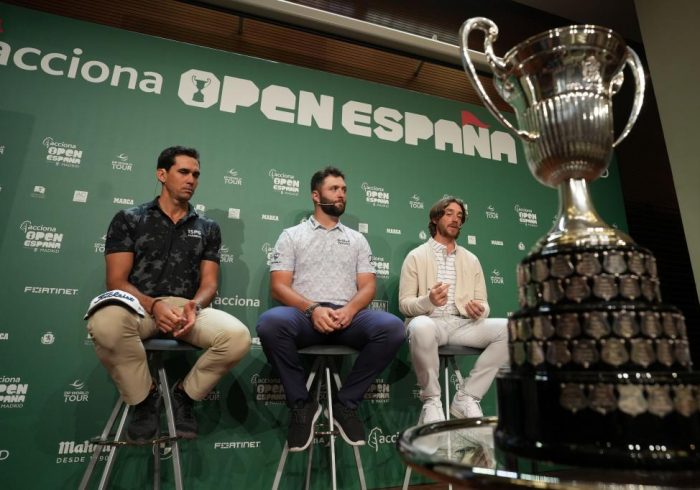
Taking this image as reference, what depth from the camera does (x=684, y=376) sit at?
52 centimetres

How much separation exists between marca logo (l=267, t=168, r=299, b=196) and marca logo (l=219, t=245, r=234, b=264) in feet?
1.73

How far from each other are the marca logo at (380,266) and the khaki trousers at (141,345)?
1.25 metres

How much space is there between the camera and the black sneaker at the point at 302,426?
1733 mm

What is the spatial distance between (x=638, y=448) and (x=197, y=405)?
2271mm

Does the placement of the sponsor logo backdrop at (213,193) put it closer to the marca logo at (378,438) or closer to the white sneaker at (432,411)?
the marca logo at (378,438)

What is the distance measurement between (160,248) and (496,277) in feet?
7.66

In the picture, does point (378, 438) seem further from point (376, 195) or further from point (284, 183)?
point (284, 183)

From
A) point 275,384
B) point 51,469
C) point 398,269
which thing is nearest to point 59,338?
point 51,469

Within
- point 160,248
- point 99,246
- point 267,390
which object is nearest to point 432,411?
point 267,390

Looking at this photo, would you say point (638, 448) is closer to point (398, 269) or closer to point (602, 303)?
point (602, 303)

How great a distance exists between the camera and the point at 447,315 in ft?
8.03

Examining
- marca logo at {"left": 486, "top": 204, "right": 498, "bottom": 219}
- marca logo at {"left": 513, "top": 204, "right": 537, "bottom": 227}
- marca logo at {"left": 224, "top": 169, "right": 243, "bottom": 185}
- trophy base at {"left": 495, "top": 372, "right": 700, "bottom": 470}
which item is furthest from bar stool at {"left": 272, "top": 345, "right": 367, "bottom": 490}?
marca logo at {"left": 513, "top": 204, "right": 537, "bottom": 227}

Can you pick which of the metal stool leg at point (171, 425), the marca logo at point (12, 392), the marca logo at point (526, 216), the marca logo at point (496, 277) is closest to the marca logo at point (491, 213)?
the marca logo at point (526, 216)

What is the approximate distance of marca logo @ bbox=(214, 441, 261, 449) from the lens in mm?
2324
